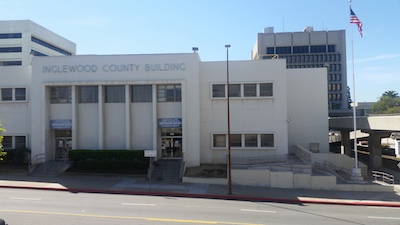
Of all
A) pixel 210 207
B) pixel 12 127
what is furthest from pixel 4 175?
pixel 210 207

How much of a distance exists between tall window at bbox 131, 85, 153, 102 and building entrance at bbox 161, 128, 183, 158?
321 centimetres

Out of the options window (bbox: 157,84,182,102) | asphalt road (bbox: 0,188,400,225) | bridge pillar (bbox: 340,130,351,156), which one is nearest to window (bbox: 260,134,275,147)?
window (bbox: 157,84,182,102)

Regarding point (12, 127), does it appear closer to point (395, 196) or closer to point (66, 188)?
point (66, 188)

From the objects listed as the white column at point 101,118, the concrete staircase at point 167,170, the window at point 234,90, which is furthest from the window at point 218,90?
the white column at point 101,118

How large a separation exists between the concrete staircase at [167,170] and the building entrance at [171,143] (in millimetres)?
1000

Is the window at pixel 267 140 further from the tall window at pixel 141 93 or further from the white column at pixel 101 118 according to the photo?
the white column at pixel 101 118

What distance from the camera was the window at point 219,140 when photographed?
27.6 metres

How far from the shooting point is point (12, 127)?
28.7 meters

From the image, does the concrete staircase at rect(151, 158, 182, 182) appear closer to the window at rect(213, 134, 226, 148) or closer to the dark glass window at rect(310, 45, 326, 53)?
the window at rect(213, 134, 226, 148)

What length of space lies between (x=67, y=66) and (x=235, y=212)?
20375mm

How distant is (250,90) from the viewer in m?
27.6

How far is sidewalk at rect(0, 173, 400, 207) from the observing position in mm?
18359

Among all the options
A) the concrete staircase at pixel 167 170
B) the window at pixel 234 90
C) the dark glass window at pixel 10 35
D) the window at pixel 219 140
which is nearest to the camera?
the concrete staircase at pixel 167 170

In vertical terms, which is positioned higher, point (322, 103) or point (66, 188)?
point (322, 103)
